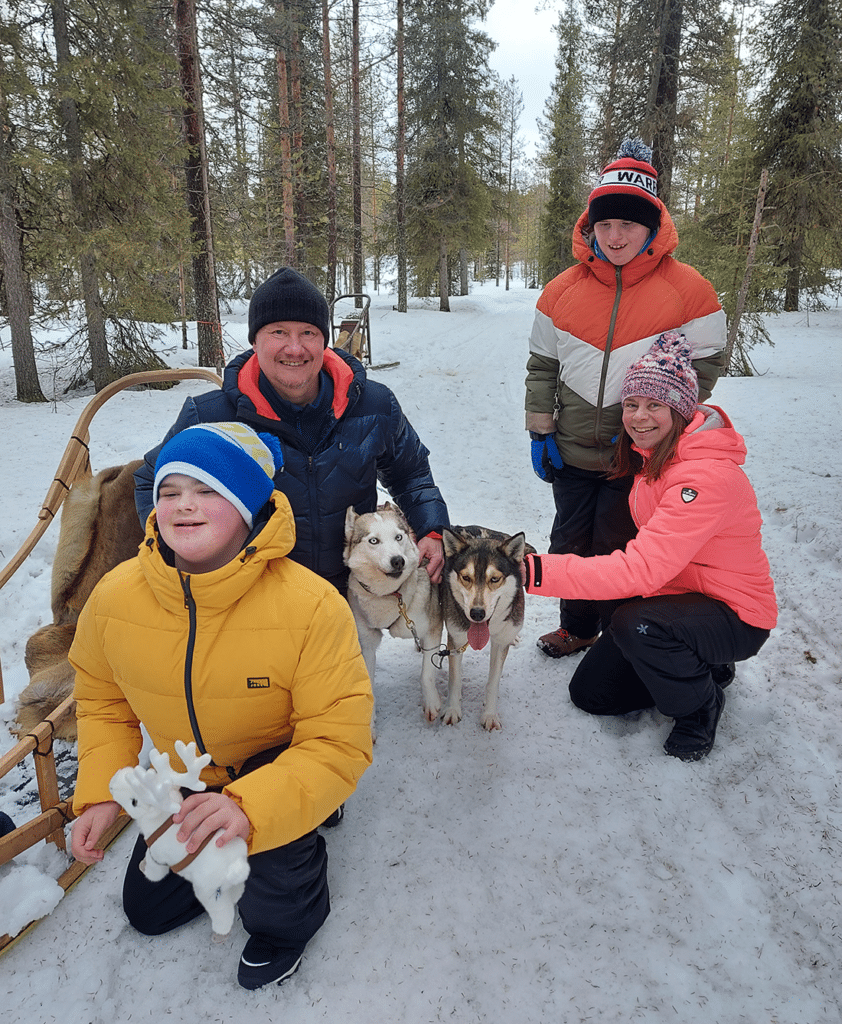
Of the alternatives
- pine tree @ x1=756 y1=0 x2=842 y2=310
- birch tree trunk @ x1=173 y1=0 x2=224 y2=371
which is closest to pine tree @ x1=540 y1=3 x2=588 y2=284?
pine tree @ x1=756 y1=0 x2=842 y2=310

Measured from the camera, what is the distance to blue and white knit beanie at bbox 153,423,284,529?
1.70m

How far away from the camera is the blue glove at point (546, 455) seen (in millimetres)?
3326

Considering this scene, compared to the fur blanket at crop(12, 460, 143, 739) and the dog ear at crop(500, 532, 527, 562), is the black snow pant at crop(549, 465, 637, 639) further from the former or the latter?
the fur blanket at crop(12, 460, 143, 739)

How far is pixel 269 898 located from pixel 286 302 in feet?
7.27

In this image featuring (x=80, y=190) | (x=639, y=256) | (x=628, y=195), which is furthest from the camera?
(x=80, y=190)

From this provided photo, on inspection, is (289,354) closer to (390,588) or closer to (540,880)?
(390,588)

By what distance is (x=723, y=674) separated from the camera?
2.98m

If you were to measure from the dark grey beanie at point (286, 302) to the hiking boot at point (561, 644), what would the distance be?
2359 mm

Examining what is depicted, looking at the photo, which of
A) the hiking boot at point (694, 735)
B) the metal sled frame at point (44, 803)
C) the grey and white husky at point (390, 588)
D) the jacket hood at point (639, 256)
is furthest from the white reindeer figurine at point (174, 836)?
the jacket hood at point (639, 256)

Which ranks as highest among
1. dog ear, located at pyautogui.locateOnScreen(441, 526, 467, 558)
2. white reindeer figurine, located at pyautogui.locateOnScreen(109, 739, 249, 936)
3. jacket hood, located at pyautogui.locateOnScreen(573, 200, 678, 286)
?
jacket hood, located at pyautogui.locateOnScreen(573, 200, 678, 286)

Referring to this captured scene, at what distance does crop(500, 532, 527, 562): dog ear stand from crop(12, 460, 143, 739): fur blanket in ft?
6.23

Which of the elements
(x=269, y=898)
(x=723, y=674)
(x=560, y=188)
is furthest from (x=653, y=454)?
(x=560, y=188)

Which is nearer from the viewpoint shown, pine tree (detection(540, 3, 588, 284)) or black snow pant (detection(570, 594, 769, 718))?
black snow pant (detection(570, 594, 769, 718))

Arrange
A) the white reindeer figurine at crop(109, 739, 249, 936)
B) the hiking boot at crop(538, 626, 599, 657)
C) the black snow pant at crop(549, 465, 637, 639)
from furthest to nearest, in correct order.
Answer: the hiking boot at crop(538, 626, 599, 657)
the black snow pant at crop(549, 465, 637, 639)
the white reindeer figurine at crop(109, 739, 249, 936)
